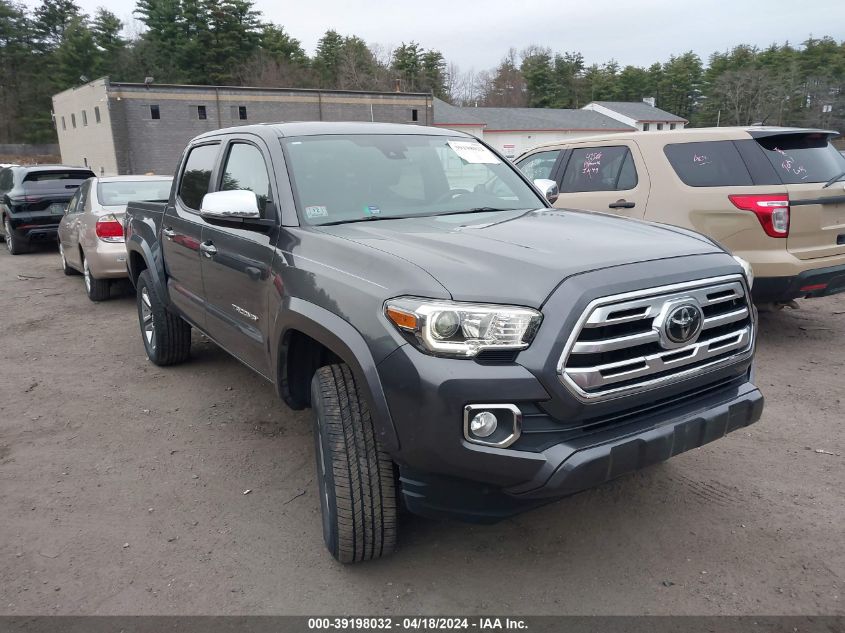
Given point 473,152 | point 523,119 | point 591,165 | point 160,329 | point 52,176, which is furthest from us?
point 523,119

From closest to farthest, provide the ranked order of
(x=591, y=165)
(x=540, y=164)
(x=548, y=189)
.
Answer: (x=548, y=189) < (x=591, y=165) < (x=540, y=164)

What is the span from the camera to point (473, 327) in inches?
86.6

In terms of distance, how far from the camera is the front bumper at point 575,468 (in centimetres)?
216

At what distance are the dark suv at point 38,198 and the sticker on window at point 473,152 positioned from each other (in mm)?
Answer: 10526

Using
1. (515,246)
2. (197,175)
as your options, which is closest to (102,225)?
(197,175)

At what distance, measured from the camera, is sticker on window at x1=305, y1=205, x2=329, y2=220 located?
3.18 meters

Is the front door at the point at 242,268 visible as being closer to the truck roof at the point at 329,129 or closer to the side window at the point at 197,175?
the truck roof at the point at 329,129

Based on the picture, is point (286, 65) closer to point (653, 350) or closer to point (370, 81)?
point (370, 81)

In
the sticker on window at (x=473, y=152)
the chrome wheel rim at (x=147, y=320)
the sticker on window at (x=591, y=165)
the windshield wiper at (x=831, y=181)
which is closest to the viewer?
the sticker on window at (x=473, y=152)

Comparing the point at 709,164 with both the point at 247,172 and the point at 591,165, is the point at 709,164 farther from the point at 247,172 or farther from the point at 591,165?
the point at 247,172

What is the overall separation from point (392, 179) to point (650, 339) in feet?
5.90

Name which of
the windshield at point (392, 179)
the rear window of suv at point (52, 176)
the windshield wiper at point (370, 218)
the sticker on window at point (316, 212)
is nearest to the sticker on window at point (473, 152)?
the windshield at point (392, 179)

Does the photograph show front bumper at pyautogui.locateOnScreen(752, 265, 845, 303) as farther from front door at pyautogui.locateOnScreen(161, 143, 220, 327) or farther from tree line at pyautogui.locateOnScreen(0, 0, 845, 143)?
tree line at pyautogui.locateOnScreen(0, 0, 845, 143)

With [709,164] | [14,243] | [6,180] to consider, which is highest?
[709,164]
